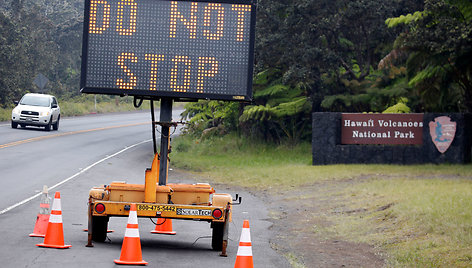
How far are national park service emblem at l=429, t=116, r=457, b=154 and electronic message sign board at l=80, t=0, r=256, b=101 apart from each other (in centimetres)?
1677

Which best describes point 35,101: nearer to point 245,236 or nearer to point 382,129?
point 382,129

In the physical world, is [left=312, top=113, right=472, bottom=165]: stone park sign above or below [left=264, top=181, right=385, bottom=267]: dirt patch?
above

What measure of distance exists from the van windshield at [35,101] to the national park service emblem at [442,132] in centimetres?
2161

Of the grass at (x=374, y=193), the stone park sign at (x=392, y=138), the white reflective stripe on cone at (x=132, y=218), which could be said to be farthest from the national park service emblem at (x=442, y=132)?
the white reflective stripe on cone at (x=132, y=218)

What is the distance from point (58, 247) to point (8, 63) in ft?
160

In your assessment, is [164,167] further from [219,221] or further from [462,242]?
[462,242]

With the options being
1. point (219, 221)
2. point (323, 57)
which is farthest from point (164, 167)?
point (323, 57)

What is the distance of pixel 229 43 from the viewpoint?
1120cm

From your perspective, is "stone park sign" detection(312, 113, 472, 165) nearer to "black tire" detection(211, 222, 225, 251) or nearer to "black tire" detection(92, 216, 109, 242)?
"black tire" detection(211, 222, 225, 251)

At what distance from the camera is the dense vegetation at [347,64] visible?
2570 centimetres

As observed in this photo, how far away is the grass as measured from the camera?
1162 centimetres

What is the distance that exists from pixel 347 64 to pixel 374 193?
634 inches

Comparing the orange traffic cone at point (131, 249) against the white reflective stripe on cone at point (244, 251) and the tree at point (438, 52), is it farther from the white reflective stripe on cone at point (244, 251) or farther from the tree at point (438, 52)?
the tree at point (438, 52)

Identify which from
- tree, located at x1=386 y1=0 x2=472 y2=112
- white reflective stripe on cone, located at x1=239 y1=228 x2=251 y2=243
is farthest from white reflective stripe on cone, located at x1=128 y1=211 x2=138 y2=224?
tree, located at x1=386 y1=0 x2=472 y2=112
